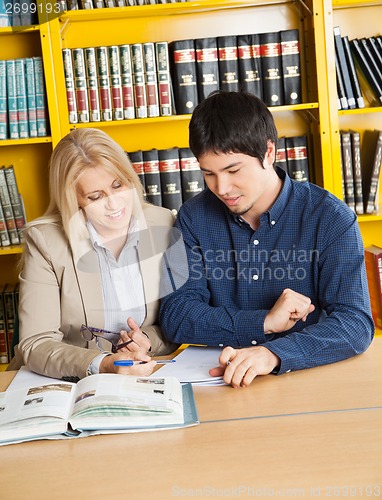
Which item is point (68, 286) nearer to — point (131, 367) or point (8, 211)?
point (131, 367)

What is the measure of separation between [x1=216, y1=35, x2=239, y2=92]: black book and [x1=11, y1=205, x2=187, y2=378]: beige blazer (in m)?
1.17

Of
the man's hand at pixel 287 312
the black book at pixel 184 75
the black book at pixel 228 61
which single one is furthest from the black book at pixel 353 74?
the man's hand at pixel 287 312

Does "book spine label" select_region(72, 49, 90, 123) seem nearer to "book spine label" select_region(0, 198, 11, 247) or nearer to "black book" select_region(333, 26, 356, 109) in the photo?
"book spine label" select_region(0, 198, 11, 247)

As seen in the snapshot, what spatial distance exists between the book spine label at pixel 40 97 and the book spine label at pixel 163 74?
0.48 m

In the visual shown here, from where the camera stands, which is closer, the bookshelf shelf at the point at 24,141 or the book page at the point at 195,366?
the book page at the point at 195,366

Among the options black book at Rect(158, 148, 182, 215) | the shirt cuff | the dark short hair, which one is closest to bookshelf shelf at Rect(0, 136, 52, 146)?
black book at Rect(158, 148, 182, 215)

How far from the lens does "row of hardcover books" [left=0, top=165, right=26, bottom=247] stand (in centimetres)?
308

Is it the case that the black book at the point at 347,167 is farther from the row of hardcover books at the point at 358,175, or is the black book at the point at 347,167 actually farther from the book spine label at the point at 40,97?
the book spine label at the point at 40,97

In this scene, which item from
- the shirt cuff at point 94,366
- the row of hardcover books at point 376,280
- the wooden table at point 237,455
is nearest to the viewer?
the wooden table at point 237,455

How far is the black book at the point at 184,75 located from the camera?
9.82 ft

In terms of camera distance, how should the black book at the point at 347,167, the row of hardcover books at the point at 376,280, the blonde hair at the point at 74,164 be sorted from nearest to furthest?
the blonde hair at the point at 74,164
the black book at the point at 347,167
the row of hardcover books at the point at 376,280

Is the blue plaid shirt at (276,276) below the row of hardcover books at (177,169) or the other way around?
below

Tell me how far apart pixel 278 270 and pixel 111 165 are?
0.53m

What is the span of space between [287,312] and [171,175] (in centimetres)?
152
